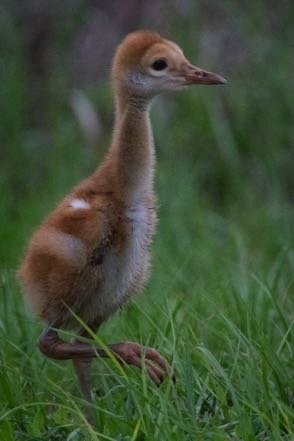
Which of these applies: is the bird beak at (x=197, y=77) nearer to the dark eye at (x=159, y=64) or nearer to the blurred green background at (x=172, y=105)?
the dark eye at (x=159, y=64)

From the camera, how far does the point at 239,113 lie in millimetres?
8047

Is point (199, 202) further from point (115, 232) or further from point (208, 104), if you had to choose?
point (115, 232)

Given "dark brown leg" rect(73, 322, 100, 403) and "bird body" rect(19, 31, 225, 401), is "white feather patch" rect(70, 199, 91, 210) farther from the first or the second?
"dark brown leg" rect(73, 322, 100, 403)

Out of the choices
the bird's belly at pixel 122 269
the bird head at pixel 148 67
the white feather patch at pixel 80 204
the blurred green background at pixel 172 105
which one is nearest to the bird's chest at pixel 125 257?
the bird's belly at pixel 122 269

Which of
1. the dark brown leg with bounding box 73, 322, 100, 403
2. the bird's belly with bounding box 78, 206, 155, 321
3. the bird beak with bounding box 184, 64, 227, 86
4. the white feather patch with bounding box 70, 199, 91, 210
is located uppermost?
the bird beak with bounding box 184, 64, 227, 86

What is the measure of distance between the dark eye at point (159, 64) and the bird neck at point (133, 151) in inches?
4.3

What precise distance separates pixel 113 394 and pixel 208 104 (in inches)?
157

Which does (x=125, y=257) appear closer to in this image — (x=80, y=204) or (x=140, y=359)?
(x=80, y=204)

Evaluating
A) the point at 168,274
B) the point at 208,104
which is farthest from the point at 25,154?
the point at 168,274

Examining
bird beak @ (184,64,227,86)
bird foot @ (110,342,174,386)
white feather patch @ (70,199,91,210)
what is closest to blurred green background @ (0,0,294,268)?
bird beak @ (184,64,227,86)

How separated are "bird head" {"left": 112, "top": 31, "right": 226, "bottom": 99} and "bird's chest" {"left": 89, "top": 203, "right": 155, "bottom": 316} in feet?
1.31

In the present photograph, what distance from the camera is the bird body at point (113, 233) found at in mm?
4207

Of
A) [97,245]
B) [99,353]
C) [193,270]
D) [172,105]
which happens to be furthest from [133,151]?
[172,105]

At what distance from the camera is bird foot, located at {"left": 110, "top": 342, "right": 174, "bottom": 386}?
162 inches
